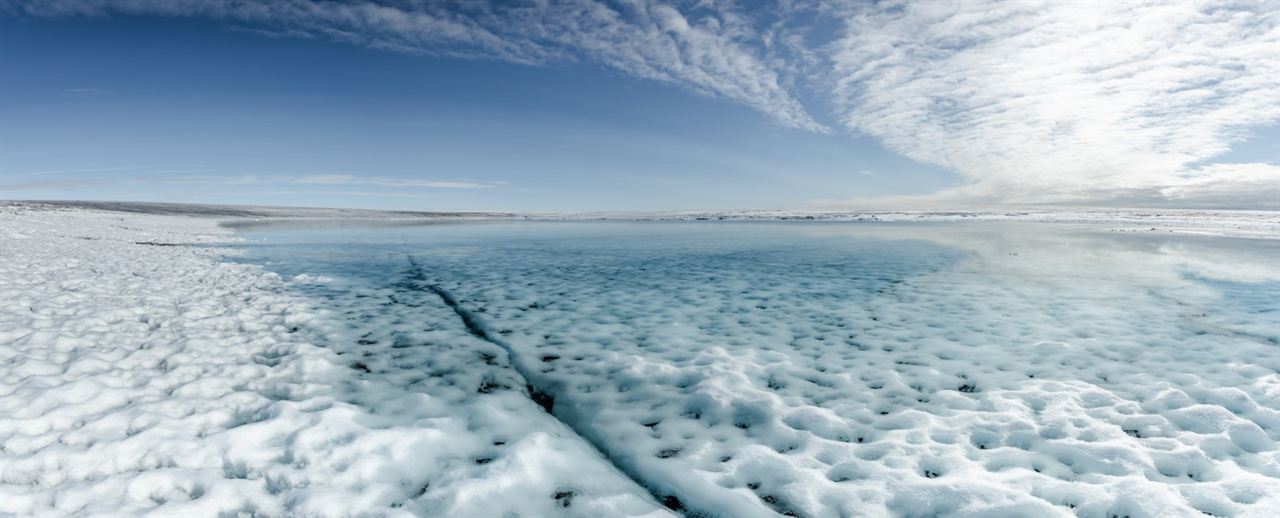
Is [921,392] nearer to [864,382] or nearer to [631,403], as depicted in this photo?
[864,382]

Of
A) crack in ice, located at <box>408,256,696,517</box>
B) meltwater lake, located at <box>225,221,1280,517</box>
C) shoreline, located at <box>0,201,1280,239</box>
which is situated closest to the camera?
crack in ice, located at <box>408,256,696,517</box>

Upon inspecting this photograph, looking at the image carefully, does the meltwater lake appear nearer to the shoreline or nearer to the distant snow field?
the distant snow field

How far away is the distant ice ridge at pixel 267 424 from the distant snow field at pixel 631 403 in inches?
1.5

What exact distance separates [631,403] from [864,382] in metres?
3.34

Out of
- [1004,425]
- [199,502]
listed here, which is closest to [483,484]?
[199,502]

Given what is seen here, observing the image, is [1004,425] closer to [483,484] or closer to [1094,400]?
[1094,400]

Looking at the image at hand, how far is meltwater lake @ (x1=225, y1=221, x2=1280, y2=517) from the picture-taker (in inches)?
204

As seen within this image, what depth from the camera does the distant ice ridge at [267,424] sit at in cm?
464

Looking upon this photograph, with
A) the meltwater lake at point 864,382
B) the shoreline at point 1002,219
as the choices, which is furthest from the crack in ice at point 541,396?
the shoreline at point 1002,219

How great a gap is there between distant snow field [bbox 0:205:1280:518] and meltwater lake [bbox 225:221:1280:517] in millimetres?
42

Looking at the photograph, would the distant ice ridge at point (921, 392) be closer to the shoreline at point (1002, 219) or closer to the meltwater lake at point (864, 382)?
the meltwater lake at point (864, 382)

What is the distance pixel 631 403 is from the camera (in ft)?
Result: 23.4

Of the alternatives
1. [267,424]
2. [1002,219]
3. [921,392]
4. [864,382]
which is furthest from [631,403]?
[1002,219]

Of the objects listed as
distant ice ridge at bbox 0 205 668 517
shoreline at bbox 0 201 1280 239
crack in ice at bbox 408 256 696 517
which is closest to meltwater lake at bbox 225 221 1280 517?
crack in ice at bbox 408 256 696 517
